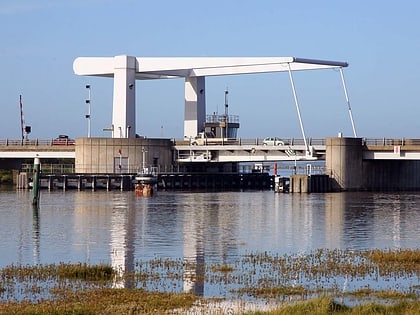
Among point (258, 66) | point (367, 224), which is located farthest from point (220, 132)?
point (367, 224)

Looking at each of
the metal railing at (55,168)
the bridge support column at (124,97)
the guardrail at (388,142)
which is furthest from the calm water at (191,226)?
the metal railing at (55,168)

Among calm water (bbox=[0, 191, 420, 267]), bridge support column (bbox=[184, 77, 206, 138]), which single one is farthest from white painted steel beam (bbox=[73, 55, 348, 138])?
calm water (bbox=[0, 191, 420, 267])

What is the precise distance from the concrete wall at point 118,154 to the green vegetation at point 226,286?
5485 centimetres

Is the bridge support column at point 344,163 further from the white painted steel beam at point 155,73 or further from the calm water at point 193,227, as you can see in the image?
the calm water at point 193,227

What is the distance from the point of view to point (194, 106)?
9031cm

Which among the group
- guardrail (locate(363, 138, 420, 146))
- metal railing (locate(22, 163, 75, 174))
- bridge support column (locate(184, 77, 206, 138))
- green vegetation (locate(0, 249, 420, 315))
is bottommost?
green vegetation (locate(0, 249, 420, 315))

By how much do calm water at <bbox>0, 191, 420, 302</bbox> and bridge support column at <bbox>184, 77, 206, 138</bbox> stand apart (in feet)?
65.0

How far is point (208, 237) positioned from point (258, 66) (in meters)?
42.7

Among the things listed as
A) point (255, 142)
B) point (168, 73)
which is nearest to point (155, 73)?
point (168, 73)

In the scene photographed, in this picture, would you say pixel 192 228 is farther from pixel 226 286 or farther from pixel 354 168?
pixel 354 168

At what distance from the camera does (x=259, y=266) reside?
2938 centimetres

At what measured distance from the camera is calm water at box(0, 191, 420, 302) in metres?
33.5

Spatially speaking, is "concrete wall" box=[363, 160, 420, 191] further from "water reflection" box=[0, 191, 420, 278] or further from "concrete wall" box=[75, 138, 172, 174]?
"concrete wall" box=[75, 138, 172, 174]

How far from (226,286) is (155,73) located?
63583 millimetres
